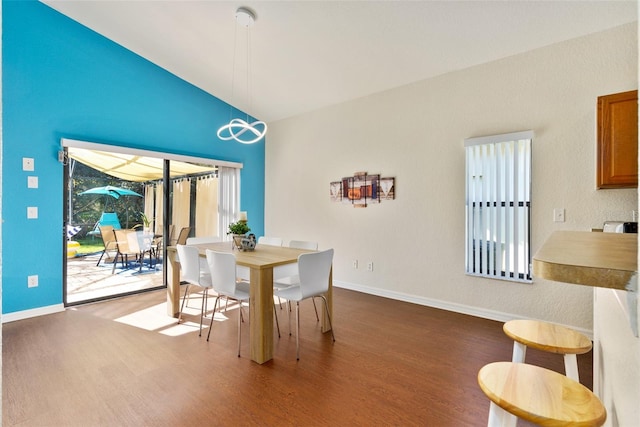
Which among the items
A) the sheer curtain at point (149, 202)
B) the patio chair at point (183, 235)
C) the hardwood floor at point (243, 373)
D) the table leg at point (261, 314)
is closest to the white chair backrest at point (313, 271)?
the table leg at point (261, 314)

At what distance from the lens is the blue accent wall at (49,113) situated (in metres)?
3.54

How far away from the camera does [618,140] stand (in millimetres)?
2553

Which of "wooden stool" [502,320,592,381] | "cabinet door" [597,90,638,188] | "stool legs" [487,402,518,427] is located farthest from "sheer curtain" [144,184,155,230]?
"cabinet door" [597,90,638,188]

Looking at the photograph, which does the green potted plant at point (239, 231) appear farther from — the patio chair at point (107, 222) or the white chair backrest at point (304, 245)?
the patio chair at point (107, 222)

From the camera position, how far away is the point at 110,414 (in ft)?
6.77

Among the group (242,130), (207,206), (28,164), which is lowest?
(207,206)

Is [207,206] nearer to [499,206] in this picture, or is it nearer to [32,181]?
[32,181]

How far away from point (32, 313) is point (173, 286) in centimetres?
157

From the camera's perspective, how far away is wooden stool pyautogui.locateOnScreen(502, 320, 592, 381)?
1.48m

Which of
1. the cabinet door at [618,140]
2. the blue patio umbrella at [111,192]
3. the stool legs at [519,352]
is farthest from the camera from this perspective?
the blue patio umbrella at [111,192]

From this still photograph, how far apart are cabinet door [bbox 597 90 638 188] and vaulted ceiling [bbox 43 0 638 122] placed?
2.85 ft

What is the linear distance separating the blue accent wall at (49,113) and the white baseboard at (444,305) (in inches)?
140

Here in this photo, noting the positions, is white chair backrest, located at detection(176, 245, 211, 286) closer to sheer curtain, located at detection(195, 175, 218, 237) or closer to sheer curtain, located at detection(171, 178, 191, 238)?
sheer curtain, located at detection(171, 178, 191, 238)

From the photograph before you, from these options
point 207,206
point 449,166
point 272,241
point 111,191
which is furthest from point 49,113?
point 449,166
